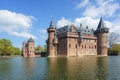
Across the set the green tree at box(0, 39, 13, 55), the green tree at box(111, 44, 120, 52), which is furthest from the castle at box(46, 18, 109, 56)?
the green tree at box(0, 39, 13, 55)

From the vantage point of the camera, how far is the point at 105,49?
314 feet

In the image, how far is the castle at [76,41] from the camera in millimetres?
89438

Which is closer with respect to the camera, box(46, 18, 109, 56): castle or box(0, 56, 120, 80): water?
box(0, 56, 120, 80): water

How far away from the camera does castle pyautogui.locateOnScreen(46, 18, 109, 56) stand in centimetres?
8944

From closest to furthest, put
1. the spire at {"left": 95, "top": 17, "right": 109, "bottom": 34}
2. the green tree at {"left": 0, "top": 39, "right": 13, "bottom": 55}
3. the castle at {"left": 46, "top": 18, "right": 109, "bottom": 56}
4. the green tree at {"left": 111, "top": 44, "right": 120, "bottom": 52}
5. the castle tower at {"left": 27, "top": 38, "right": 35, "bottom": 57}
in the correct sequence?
the castle at {"left": 46, "top": 18, "right": 109, "bottom": 56} < the spire at {"left": 95, "top": 17, "right": 109, "bottom": 34} < the castle tower at {"left": 27, "top": 38, "right": 35, "bottom": 57} < the green tree at {"left": 0, "top": 39, "right": 13, "bottom": 55} < the green tree at {"left": 111, "top": 44, "right": 120, "bottom": 52}

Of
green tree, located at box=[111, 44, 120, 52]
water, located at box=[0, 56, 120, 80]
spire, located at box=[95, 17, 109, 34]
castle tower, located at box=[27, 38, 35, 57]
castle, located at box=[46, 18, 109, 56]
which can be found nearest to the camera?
water, located at box=[0, 56, 120, 80]

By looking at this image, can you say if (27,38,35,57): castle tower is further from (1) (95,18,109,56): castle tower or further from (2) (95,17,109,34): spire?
(1) (95,18,109,56): castle tower

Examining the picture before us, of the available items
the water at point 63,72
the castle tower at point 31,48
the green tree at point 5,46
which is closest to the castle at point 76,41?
the castle tower at point 31,48

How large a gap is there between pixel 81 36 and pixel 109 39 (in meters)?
24.3

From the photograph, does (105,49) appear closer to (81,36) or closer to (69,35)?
(81,36)

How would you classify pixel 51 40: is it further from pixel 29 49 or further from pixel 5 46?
pixel 5 46

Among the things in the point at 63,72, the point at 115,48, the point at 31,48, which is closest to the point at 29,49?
the point at 31,48

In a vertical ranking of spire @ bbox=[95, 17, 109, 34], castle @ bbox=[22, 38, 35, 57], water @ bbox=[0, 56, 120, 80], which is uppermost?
spire @ bbox=[95, 17, 109, 34]

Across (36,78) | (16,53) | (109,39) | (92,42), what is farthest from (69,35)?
(36,78)
